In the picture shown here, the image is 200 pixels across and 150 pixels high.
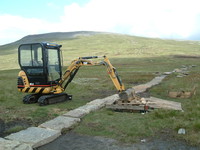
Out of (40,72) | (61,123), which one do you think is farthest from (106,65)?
(61,123)

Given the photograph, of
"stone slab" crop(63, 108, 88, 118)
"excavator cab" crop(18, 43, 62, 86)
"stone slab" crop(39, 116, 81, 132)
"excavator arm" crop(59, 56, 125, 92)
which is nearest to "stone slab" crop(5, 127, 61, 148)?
"stone slab" crop(39, 116, 81, 132)

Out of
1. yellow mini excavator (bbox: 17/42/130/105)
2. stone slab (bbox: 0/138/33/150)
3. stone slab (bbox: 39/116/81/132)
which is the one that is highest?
yellow mini excavator (bbox: 17/42/130/105)

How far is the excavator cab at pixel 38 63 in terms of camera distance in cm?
1203

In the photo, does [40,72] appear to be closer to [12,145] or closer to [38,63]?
[38,63]

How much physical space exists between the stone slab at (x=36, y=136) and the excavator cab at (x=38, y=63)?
500 centimetres

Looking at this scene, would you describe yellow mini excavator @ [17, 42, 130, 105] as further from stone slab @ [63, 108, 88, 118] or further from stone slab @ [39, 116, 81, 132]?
stone slab @ [39, 116, 81, 132]

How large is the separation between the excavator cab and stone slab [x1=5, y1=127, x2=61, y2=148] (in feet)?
16.4

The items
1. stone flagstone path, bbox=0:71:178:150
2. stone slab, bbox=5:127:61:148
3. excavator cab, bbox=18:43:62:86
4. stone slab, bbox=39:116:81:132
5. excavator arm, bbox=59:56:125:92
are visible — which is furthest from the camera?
excavator cab, bbox=18:43:62:86

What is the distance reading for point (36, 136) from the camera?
22.8 ft

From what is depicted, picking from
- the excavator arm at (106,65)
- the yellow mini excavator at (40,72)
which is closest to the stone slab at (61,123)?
the excavator arm at (106,65)

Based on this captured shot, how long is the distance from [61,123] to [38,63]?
497 centimetres

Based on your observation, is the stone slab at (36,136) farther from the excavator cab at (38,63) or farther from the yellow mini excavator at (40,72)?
the excavator cab at (38,63)

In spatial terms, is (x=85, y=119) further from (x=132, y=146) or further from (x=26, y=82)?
(x=26, y=82)

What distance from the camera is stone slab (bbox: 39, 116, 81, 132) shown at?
791cm
